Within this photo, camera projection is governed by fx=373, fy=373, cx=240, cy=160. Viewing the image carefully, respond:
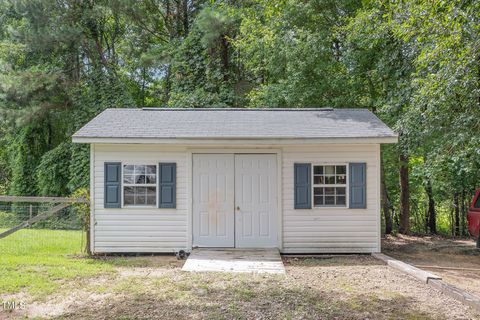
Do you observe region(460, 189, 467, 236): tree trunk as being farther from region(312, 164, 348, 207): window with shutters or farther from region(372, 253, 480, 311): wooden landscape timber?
region(372, 253, 480, 311): wooden landscape timber

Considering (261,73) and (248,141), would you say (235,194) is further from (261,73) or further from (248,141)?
(261,73)

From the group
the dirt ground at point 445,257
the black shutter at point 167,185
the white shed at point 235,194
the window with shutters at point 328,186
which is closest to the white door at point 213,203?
the white shed at point 235,194

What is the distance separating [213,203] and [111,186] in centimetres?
218

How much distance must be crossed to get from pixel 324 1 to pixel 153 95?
12469mm

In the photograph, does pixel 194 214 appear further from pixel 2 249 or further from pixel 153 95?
pixel 153 95

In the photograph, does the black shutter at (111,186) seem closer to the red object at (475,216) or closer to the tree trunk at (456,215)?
the red object at (475,216)

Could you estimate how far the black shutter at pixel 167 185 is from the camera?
7.94m

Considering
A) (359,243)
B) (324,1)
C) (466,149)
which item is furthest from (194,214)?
(324,1)

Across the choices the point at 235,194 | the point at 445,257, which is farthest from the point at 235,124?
the point at 445,257

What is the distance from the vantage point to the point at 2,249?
310 inches

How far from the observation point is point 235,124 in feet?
28.6

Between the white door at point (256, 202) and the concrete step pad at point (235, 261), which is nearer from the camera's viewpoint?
the concrete step pad at point (235, 261)

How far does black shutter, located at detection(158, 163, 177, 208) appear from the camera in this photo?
313 inches

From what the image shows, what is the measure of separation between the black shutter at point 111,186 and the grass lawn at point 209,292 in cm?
122
